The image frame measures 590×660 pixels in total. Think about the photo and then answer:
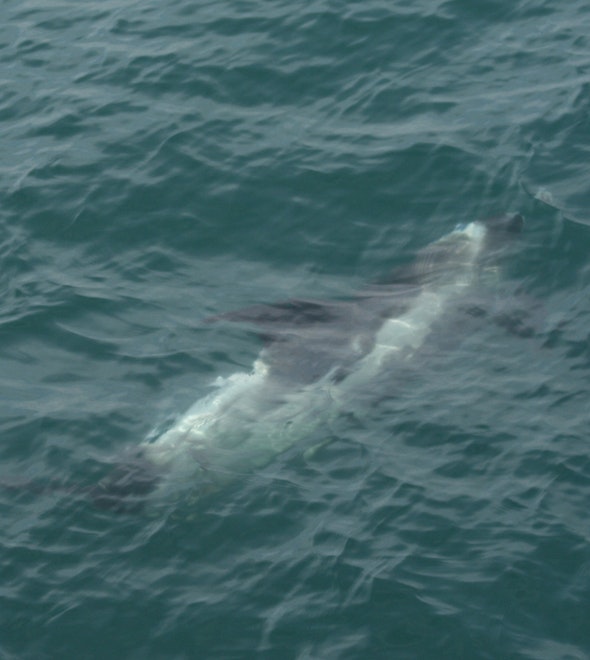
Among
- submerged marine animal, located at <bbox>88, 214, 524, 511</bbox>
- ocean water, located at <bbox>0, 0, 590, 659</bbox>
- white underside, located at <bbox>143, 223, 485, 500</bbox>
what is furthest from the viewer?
white underside, located at <bbox>143, 223, 485, 500</bbox>

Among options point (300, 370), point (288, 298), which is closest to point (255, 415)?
point (300, 370)

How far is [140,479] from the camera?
12000 millimetres

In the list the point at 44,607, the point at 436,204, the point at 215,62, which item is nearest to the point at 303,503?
the point at 44,607

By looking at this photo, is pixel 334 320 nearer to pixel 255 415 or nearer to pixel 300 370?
pixel 300 370

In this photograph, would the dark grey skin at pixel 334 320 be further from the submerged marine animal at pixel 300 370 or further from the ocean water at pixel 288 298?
the ocean water at pixel 288 298

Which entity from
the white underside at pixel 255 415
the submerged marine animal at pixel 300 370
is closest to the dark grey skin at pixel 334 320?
the submerged marine animal at pixel 300 370

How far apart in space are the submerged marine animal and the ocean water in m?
0.21

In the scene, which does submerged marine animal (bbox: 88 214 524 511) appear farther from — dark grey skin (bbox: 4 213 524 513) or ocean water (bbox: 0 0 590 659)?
ocean water (bbox: 0 0 590 659)

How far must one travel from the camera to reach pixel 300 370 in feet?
44.1

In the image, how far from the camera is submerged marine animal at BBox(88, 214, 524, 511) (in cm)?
1212

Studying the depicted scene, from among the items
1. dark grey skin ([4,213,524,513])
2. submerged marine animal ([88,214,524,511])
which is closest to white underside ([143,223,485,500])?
submerged marine animal ([88,214,524,511])

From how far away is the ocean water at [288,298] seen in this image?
405 inches

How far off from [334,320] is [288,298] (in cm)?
72

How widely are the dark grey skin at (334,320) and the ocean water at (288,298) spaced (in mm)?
225
